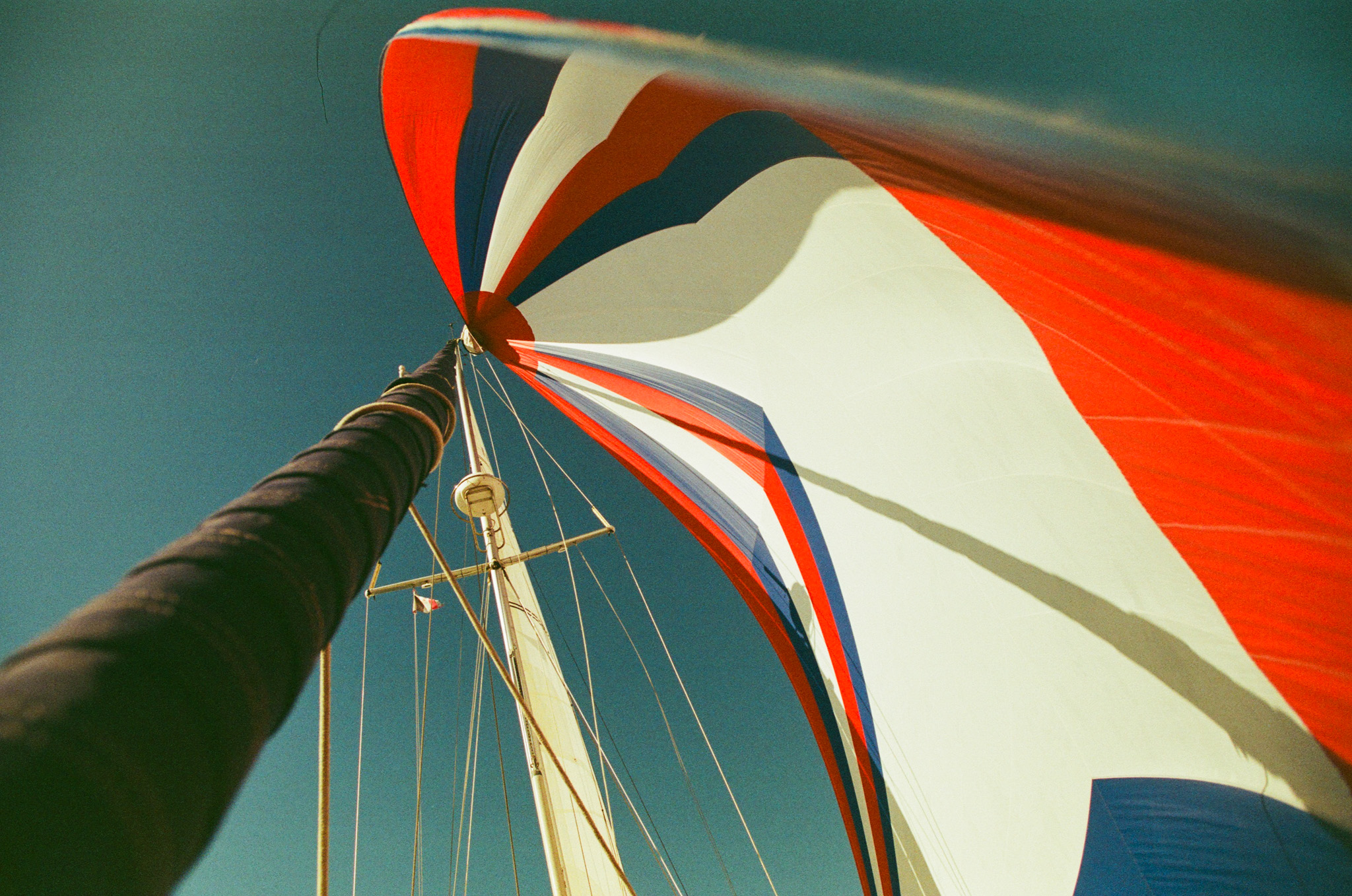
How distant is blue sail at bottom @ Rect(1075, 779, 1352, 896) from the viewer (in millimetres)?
1641

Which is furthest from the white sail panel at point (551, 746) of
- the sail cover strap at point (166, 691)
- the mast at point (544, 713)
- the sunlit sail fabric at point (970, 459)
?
the sail cover strap at point (166, 691)

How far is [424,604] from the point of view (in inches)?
240

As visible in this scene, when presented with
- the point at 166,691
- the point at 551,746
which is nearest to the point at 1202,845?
the point at 166,691

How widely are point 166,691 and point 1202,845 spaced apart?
8.86 ft

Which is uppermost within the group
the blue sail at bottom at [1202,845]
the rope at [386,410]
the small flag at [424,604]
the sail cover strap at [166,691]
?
the small flag at [424,604]

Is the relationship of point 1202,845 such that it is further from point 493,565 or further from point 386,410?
point 493,565

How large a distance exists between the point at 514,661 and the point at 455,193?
143 inches

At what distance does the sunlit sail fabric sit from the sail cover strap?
6.13ft

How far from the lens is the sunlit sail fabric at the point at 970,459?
157 centimetres

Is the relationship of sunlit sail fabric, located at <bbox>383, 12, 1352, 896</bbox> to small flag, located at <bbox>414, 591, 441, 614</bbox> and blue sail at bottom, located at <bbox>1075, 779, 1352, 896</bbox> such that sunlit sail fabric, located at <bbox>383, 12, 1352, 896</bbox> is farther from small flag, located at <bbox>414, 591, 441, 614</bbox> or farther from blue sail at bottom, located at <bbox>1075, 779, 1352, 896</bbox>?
small flag, located at <bbox>414, 591, 441, 614</bbox>

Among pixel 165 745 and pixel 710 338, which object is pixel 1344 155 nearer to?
pixel 165 745

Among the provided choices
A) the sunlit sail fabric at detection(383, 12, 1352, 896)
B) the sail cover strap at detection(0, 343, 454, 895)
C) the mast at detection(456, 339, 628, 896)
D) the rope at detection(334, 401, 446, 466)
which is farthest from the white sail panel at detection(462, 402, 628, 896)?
the sail cover strap at detection(0, 343, 454, 895)

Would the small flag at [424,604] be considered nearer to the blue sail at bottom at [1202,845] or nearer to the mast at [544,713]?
the mast at [544,713]

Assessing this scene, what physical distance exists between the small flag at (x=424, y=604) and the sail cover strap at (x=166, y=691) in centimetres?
529
